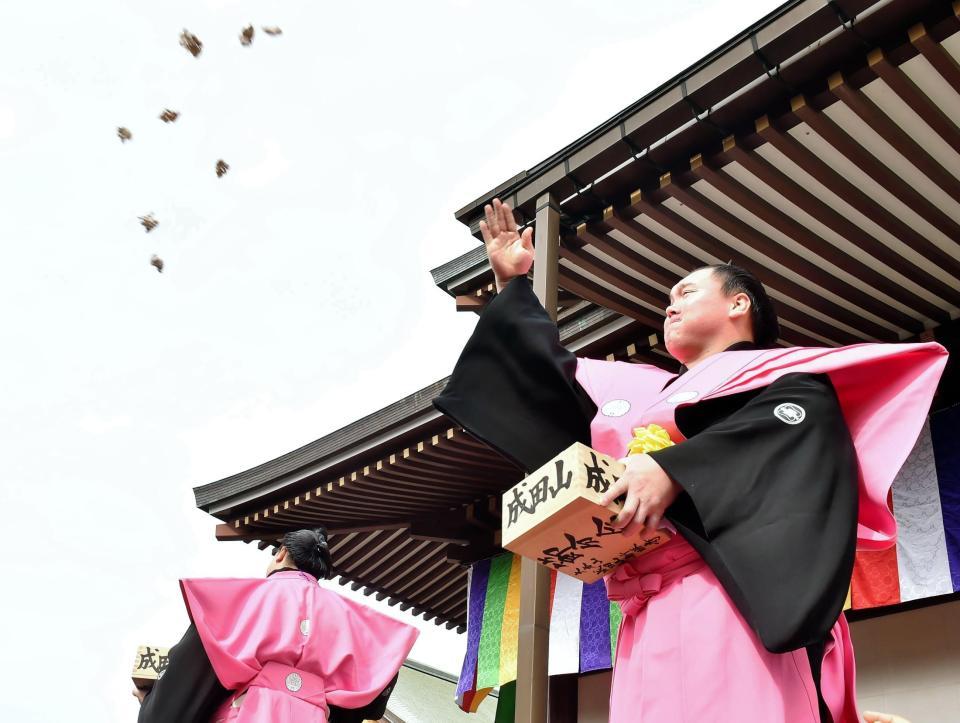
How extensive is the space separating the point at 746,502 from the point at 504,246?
102cm

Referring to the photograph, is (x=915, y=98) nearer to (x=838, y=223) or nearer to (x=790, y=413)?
(x=838, y=223)

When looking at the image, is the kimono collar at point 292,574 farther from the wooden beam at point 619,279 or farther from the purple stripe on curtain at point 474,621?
the purple stripe on curtain at point 474,621

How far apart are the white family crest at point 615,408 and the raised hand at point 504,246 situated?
44 centimetres

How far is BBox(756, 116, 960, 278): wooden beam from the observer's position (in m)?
4.09

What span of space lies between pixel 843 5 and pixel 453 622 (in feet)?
23.2

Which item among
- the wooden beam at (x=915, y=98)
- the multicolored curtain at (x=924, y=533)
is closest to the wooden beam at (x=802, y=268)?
the multicolored curtain at (x=924, y=533)

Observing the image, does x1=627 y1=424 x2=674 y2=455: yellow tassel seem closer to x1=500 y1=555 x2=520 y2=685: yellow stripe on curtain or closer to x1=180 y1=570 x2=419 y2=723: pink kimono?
x1=180 y1=570 x2=419 y2=723: pink kimono

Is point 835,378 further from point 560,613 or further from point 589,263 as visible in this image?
point 560,613

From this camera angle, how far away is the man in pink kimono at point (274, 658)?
360 cm

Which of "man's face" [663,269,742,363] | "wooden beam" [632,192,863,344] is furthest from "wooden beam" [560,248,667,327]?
"man's face" [663,269,742,363]

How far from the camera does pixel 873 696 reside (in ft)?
18.0

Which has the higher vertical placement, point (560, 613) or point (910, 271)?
point (910, 271)

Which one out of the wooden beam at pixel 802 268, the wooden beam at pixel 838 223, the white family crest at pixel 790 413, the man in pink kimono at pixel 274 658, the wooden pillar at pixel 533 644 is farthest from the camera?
the wooden beam at pixel 802 268

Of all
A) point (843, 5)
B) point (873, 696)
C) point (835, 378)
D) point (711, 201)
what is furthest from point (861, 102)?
point (873, 696)
